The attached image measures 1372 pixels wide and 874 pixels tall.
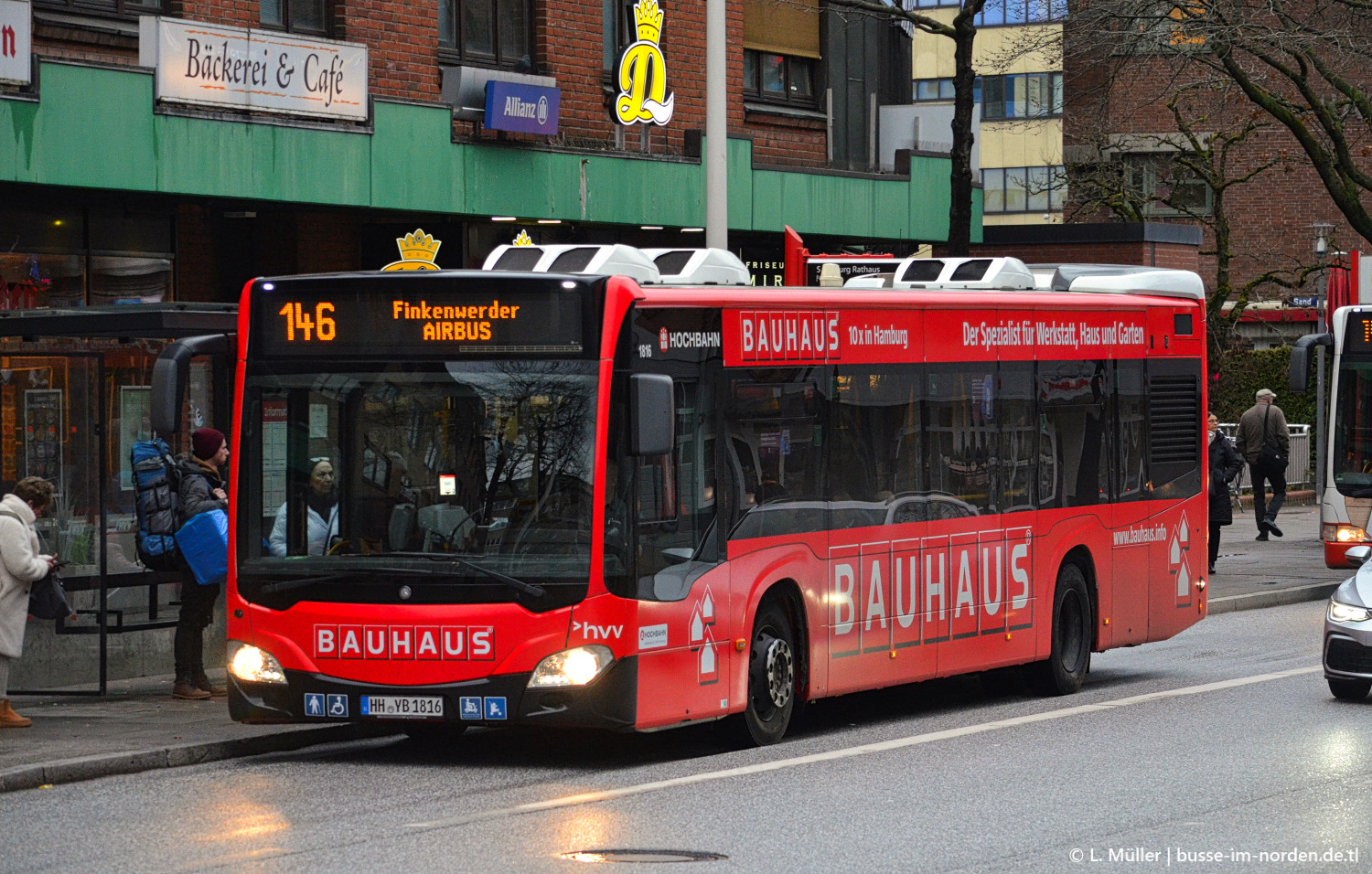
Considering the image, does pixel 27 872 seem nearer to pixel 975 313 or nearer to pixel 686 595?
pixel 686 595

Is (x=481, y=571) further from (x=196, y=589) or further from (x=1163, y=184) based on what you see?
(x=1163, y=184)

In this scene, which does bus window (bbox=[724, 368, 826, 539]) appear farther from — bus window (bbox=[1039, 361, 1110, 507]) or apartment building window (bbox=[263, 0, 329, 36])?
apartment building window (bbox=[263, 0, 329, 36])

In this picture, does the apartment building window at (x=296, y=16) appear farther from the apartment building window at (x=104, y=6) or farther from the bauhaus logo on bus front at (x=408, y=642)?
the bauhaus logo on bus front at (x=408, y=642)

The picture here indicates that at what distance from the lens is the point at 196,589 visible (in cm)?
1388

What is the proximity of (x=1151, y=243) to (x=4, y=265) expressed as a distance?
2231 cm

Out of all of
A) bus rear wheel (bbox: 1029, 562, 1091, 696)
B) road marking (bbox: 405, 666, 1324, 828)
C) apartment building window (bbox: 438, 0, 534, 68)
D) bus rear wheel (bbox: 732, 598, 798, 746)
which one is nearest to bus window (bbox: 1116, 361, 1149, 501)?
bus rear wheel (bbox: 1029, 562, 1091, 696)

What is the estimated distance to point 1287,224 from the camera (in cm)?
5891

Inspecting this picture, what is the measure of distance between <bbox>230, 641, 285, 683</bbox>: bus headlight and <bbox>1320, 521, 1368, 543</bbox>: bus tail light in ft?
47.5

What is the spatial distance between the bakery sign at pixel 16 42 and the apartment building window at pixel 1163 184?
32628 millimetres

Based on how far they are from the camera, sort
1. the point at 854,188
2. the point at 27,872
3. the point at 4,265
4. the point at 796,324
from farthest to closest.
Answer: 1. the point at 854,188
2. the point at 4,265
3. the point at 796,324
4. the point at 27,872

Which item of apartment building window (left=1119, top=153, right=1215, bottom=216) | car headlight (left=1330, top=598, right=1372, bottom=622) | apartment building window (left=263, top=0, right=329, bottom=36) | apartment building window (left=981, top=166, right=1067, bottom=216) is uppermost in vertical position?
apartment building window (left=981, top=166, right=1067, bottom=216)

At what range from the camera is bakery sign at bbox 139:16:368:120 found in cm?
1667

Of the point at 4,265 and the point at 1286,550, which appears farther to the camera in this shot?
the point at 1286,550

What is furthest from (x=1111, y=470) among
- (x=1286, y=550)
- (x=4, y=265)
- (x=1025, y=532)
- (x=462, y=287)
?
(x=1286, y=550)
